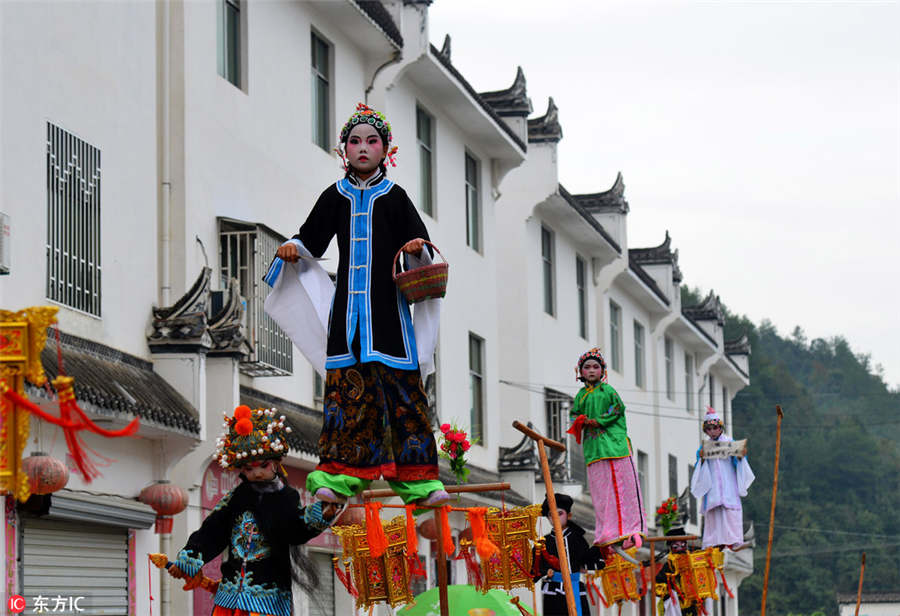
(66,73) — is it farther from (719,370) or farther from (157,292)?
(719,370)

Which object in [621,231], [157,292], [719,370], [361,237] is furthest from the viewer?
[719,370]

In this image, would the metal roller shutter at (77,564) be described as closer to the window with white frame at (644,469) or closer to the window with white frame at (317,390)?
the window with white frame at (317,390)

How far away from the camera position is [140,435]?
14.2m

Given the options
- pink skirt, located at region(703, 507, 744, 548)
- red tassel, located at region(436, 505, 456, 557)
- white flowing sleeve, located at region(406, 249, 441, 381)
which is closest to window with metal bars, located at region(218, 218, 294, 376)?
pink skirt, located at region(703, 507, 744, 548)

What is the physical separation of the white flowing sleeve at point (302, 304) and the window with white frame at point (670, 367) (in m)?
32.8

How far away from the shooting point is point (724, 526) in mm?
16734

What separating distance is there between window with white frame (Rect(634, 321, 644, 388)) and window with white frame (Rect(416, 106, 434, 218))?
15.5 meters

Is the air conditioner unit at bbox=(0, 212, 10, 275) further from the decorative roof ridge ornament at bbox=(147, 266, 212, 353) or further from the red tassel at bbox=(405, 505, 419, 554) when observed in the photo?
the red tassel at bbox=(405, 505, 419, 554)

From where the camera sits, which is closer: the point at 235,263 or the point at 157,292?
the point at 157,292

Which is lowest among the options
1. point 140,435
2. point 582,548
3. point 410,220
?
point 582,548

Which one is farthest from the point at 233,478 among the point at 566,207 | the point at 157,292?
the point at 566,207

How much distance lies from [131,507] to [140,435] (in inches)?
25.1

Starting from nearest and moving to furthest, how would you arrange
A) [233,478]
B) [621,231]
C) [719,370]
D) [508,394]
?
[233,478]
[508,394]
[621,231]
[719,370]

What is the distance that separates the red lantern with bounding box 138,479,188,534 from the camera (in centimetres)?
1427
